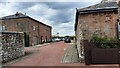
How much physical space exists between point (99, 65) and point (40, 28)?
126 feet

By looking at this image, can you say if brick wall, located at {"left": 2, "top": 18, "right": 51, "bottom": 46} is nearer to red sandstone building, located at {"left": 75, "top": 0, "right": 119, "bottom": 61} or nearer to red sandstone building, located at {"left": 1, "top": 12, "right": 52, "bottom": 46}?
red sandstone building, located at {"left": 1, "top": 12, "right": 52, "bottom": 46}

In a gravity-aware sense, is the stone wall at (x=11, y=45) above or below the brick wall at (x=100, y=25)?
below

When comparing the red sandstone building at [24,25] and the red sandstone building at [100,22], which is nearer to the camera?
the red sandstone building at [100,22]

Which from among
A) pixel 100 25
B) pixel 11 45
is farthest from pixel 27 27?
pixel 100 25

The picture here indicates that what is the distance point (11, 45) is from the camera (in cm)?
2252

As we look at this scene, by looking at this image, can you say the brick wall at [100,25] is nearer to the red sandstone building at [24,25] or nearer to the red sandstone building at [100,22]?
the red sandstone building at [100,22]

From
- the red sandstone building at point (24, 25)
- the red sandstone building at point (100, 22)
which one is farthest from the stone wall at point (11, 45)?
the red sandstone building at point (24, 25)

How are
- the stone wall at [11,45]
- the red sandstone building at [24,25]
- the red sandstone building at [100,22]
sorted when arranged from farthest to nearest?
the red sandstone building at [24,25]
the stone wall at [11,45]
the red sandstone building at [100,22]

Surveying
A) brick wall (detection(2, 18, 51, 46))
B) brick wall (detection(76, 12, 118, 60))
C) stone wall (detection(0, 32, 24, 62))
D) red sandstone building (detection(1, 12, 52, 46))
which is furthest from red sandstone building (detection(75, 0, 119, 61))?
brick wall (detection(2, 18, 51, 46))

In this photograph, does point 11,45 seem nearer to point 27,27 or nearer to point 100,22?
point 100,22

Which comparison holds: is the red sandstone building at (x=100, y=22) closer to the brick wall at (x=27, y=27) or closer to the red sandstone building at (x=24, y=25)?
the red sandstone building at (x=24, y=25)

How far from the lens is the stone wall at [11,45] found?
68.1ft

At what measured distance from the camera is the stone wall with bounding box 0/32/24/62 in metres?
20.8

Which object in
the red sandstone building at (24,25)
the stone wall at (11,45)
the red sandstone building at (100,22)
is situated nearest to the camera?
the red sandstone building at (100,22)
